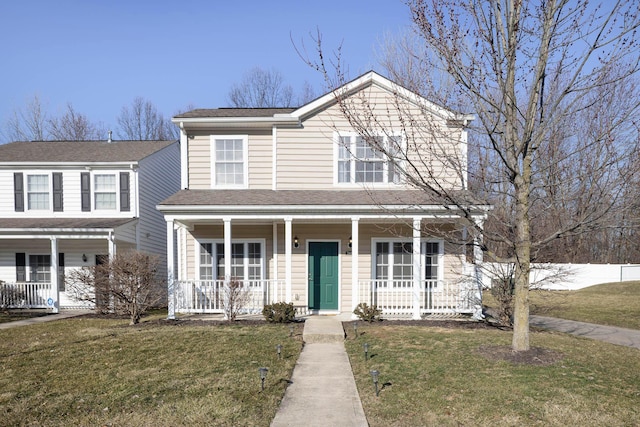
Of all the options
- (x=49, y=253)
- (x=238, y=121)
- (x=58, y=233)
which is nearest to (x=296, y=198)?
(x=238, y=121)

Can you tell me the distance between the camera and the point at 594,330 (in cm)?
982

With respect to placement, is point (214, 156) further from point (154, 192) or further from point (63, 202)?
point (63, 202)

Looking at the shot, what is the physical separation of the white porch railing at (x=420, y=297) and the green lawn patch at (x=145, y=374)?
284 centimetres

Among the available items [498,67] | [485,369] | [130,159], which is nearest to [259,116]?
[130,159]

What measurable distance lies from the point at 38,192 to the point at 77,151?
7.21 ft

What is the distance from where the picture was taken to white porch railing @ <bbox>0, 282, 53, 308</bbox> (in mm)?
13109

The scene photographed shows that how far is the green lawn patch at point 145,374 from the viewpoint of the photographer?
457 cm

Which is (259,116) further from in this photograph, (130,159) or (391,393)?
(391,393)

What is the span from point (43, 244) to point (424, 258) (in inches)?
554

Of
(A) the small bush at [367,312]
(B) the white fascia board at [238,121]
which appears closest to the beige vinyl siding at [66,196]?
(B) the white fascia board at [238,121]

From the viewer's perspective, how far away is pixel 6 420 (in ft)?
14.7

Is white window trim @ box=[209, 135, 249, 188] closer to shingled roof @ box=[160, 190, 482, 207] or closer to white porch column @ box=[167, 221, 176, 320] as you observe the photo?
shingled roof @ box=[160, 190, 482, 207]

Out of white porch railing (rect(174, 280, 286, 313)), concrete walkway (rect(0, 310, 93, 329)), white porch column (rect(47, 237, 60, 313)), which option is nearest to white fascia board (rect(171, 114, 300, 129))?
white porch railing (rect(174, 280, 286, 313))

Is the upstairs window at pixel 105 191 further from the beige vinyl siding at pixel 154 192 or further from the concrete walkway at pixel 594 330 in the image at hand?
the concrete walkway at pixel 594 330
